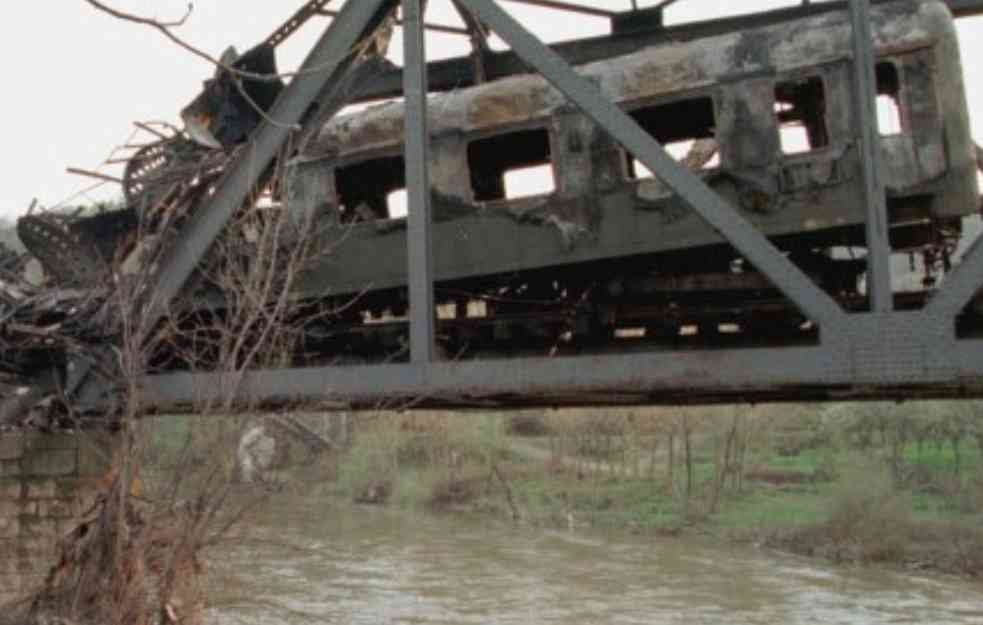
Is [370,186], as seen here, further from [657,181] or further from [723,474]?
[723,474]

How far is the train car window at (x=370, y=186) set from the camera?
10.9m

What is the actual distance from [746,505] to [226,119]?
79.9 feet

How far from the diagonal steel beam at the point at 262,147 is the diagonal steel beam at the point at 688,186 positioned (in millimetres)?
1092

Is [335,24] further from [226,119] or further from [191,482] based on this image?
[191,482]

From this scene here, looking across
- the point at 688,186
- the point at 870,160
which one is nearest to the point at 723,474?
the point at 688,186

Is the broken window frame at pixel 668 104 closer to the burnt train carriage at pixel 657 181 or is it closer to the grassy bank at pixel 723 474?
the burnt train carriage at pixel 657 181

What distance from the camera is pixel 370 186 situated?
1122cm

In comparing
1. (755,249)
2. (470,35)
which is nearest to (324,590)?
(470,35)

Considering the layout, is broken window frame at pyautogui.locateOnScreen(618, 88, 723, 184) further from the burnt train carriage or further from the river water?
the river water

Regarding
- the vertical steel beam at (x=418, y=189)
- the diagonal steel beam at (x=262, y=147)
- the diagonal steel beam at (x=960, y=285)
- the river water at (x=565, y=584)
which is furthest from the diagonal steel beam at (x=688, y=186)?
the river water at (x=565, y=584)

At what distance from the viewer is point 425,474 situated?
39906 millimetres

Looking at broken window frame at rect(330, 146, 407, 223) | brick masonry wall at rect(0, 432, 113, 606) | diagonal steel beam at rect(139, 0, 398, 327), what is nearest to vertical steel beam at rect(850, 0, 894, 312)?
diagonal steel beam at rect(139, 0, 398, 327)

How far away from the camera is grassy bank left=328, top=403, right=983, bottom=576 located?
27.2 m

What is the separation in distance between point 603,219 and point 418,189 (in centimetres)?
195
